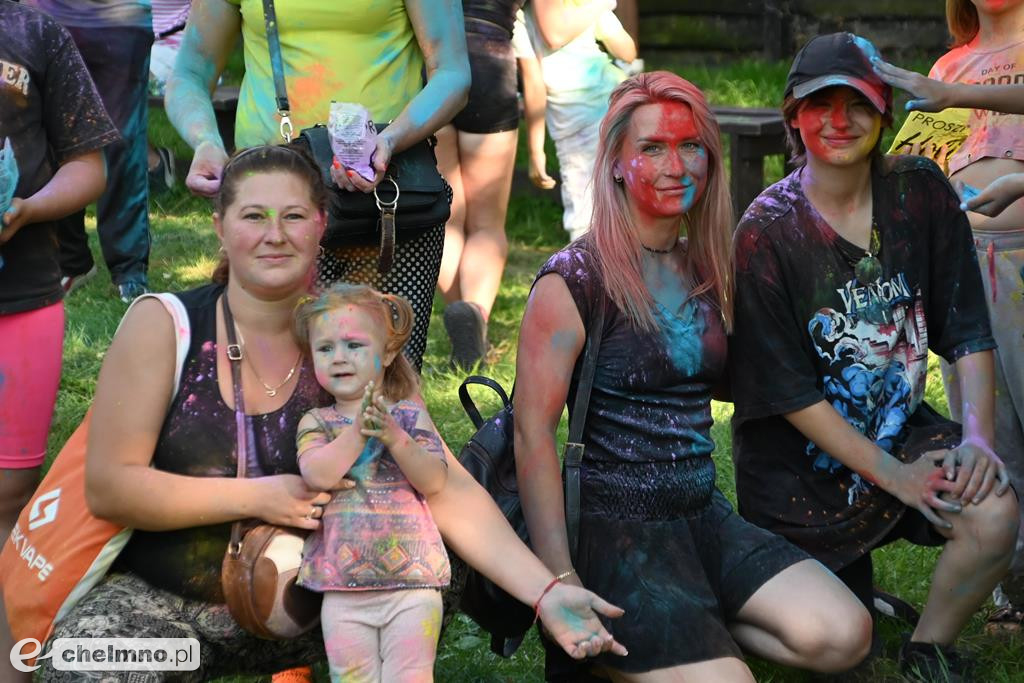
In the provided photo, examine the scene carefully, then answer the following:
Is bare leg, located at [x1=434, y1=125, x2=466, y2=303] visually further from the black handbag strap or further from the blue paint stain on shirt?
the blue paint stain on shirt

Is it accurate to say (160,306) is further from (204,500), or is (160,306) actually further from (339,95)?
(339,95)

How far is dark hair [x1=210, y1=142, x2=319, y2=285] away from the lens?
9.71ft

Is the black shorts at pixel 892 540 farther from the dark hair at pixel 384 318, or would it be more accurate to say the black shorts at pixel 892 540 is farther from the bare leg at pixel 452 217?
the bare leg at pixel 452 217

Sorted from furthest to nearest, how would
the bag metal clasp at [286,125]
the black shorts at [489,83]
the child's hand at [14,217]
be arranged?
the black shorts at [489,83] < the bag metal clasp at [286,125] < the child's hand at [14,217]

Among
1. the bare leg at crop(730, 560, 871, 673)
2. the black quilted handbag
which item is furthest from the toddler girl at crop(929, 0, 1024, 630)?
the black quilted handbag

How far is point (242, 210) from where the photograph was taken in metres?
2.92

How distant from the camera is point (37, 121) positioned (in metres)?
3.49

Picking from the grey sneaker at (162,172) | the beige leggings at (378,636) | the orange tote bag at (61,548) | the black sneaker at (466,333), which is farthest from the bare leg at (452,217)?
the grey sneaker at (162,172)

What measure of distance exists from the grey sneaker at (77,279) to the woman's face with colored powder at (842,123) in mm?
3988

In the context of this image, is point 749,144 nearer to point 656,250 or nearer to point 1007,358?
point 1007,358

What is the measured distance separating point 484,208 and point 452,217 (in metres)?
0.13

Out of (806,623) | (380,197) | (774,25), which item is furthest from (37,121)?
(774,25)

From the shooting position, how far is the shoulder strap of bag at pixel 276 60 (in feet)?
12.0

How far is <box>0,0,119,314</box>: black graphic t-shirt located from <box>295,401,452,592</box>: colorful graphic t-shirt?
0.99m
